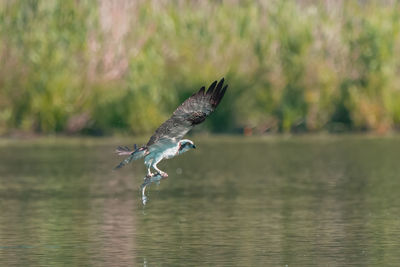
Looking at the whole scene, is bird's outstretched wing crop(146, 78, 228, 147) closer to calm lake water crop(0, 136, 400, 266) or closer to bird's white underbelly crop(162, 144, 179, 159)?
bird's white underbelly crop(162, 144, 179, 159)

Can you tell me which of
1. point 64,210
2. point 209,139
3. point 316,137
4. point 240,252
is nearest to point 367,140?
point 316,137

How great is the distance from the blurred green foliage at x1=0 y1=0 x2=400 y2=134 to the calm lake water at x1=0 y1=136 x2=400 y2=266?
3.14m

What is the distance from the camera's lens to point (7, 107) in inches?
1494

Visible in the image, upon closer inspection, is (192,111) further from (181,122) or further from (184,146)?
(184,146)

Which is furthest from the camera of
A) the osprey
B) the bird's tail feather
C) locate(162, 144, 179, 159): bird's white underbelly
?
locate(162, 144, 179, 159): bird's white underbelly

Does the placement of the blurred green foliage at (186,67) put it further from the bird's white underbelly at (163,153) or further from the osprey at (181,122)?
the osprey at (181,122)

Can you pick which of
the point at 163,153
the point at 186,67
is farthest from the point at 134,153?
the point at 186,67

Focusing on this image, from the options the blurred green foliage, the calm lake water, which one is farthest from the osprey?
the blurred green foliage

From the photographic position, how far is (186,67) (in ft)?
127

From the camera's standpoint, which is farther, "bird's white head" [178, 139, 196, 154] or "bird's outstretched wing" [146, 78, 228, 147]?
"bird's white head" [178, 139, 196, 154]

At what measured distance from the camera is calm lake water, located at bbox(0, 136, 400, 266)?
15758 mm

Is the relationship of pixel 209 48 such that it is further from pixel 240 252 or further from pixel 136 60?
pixel 240 252

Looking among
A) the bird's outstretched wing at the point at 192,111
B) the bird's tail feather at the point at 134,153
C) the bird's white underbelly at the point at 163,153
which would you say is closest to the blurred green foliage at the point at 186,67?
the bird's white underbelly at the point at 163,153

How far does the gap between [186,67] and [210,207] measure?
17.8 meters
